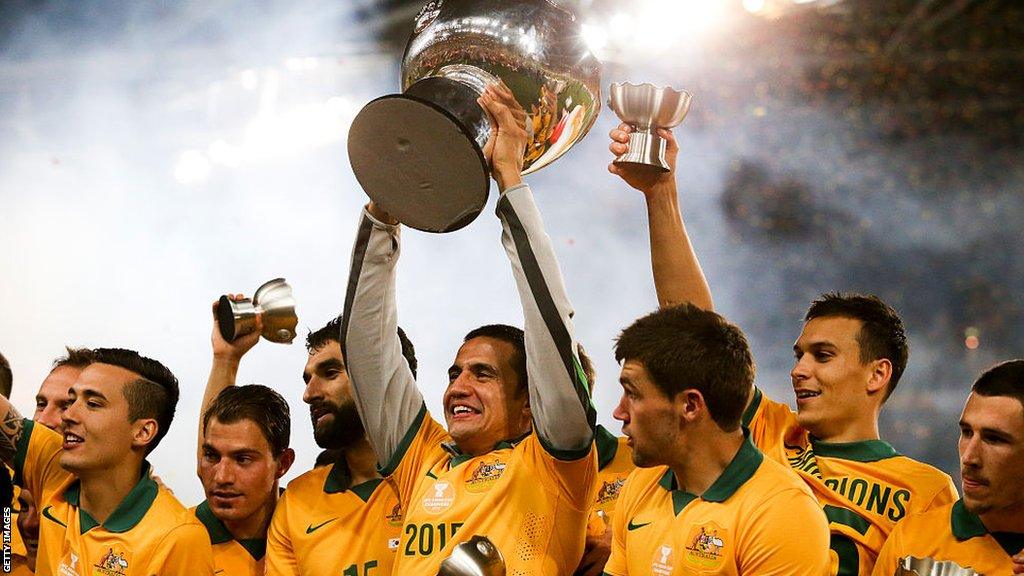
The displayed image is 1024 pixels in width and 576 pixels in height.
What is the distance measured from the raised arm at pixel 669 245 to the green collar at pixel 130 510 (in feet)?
3.78

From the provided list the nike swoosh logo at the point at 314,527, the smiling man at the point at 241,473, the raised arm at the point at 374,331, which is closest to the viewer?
the raised arm at the point at 374,331

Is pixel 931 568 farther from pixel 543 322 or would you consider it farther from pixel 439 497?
pixel 439 497

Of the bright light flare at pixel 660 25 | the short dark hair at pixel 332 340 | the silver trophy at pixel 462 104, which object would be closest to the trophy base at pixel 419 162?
the silver trophy at pixel 462 104

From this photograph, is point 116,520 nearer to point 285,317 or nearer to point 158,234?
point 285,317

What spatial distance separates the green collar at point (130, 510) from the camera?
7.63 ft

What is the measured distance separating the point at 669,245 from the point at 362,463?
849 mm

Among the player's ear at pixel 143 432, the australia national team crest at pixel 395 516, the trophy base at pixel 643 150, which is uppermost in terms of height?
the trophy base at pixel 643 150

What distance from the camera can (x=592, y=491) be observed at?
211 centimetres

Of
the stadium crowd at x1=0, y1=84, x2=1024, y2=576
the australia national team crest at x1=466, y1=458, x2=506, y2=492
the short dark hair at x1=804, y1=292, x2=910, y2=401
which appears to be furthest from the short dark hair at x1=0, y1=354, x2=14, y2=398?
the short dark hair at x1=804, y1=292, x2=910, y2=401

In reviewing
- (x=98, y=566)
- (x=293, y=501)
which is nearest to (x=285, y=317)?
(x=293, y=501)

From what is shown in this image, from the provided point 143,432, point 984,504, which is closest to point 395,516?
point 143,432

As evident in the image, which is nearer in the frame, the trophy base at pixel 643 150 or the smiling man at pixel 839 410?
the smiling man at pixel 839 410

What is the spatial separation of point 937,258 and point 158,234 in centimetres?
342

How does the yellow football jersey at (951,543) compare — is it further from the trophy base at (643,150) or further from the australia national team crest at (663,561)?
the trophy base at (643,150)
